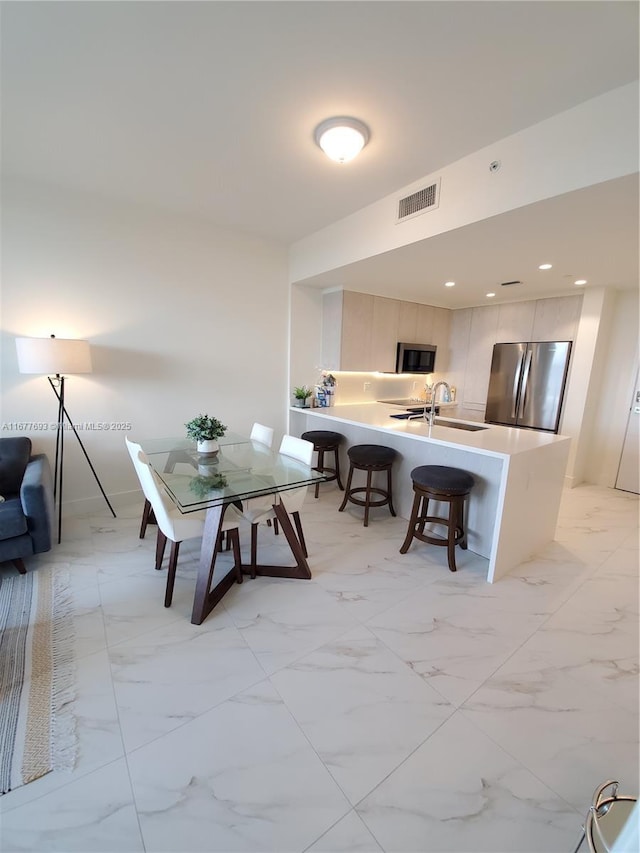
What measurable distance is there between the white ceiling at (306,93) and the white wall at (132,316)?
1.29 ft

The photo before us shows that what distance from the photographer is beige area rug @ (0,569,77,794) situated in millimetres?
1309

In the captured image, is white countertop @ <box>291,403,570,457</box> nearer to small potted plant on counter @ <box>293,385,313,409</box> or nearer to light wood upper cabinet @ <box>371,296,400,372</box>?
small potted plant on counter @ <box>293,385,313,409</box>

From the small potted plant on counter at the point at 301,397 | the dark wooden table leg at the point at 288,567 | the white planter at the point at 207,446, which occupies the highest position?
the small potted plant on counter at the point at 301,397

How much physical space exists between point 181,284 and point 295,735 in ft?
12.0

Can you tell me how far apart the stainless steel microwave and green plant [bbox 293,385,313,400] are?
51.1 inches

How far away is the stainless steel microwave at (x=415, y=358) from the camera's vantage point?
15.7 ft

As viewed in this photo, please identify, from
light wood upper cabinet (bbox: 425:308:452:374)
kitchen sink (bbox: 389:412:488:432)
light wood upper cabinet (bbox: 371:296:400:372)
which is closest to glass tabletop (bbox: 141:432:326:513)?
kitchen sink (bbox: 389:412:488:432)

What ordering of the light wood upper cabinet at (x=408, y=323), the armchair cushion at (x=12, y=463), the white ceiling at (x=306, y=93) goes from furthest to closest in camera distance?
the light wood upper cabinet at (x=408, y=323) < the armchair cushion at (x=12, y=463) < the white ceiling at (x=306, y=93)

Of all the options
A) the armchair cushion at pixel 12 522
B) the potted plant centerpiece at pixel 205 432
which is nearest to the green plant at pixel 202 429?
the potted plant centerpiece at pixel 205 432

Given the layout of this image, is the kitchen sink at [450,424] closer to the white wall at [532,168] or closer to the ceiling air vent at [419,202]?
the white wall at [532,168]

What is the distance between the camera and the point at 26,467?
108 inches

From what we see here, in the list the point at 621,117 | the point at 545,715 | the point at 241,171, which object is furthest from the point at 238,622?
the point at 621,117

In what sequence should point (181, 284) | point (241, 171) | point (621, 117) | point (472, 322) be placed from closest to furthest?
point (621, 117) → point (241, 171) → point (181, 284) → point (472, 322)

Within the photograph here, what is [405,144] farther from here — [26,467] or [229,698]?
[26,467]
